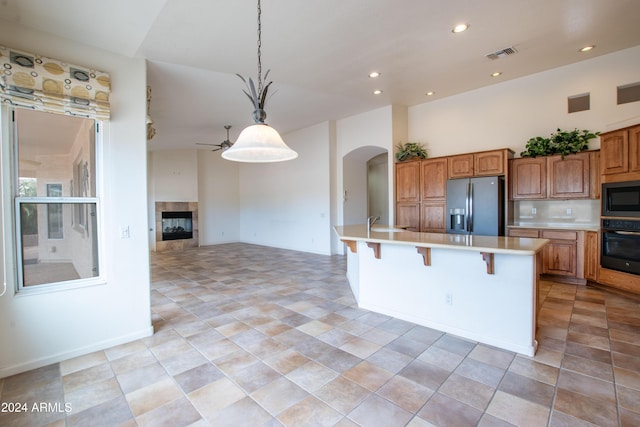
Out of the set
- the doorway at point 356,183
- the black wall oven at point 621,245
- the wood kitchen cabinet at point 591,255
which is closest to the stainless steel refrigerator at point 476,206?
the wood kitchen cabinet at point 591,255

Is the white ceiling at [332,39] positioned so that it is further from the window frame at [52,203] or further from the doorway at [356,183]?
the doorway at [356,183]

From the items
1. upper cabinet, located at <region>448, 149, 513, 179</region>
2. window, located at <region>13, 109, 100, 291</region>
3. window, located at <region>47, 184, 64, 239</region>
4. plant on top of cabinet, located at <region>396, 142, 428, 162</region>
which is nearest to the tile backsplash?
upper cabinet, located at <region>448, 149, 513, 179</region>

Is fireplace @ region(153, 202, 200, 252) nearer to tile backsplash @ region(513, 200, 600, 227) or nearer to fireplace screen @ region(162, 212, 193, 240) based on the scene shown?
fireplace screen @ region(162, 212, 193, 240)

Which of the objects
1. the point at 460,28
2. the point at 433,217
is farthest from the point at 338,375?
the point at 433,217

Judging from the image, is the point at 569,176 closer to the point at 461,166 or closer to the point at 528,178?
the point at 528,178

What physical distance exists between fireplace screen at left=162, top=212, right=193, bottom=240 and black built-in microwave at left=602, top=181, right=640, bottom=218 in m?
9.81

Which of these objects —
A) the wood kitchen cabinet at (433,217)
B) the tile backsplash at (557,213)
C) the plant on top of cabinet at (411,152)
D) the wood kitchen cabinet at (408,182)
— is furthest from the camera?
the plant on top of cabinet at (411,152)

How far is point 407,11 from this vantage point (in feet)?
10.0

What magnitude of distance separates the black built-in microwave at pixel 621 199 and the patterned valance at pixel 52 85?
19.9 feet

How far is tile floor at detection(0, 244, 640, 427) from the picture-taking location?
1.90 m

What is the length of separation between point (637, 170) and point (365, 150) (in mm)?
4645

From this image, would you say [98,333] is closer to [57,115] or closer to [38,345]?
[38,345]

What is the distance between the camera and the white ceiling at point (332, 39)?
2.74 meters

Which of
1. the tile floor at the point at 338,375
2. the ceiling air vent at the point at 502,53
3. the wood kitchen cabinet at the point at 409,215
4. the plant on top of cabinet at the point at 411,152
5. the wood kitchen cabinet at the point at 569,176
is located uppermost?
the ceiling air vent at the point at 502,53
